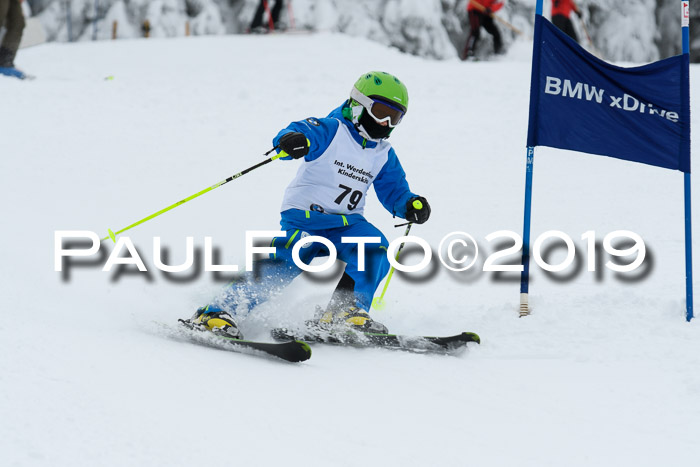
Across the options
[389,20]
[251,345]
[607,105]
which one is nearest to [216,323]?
[251,345]

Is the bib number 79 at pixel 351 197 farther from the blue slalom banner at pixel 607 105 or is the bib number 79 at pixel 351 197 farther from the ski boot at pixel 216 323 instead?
the blue slalom banner at pixel 607 105

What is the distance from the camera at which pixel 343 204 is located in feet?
14.3

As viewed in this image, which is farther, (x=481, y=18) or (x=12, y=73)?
(x=481, y=18)

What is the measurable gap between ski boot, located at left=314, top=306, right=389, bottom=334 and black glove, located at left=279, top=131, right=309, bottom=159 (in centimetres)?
93

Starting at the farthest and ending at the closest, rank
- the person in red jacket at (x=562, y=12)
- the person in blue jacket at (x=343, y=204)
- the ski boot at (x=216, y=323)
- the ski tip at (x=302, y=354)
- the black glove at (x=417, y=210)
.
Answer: the person in red jacket at (x=562, y=12)
the black glove at (x=417, y=210)
the person in blue jacket at (x=343, y=204)
the ski boot at (x=216, y=323)
the ski tip at (x=302, y=354)

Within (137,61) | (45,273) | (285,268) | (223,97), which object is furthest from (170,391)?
(137,61)

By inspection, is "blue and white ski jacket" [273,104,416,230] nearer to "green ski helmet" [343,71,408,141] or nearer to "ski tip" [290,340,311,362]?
"green ski helmet" [343,71,408,141]

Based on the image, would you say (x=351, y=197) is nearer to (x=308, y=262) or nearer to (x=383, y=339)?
(x=308, y=262)

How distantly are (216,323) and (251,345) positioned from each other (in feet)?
1.07

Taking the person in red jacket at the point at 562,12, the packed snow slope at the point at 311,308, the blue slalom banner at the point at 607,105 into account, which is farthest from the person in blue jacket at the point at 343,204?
the person in red jacket at the point at 562,12

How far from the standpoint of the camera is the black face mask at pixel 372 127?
4223 millimetres

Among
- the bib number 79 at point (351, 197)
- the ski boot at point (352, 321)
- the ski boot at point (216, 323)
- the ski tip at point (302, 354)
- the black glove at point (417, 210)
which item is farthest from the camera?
the black glove at point (417, 210)

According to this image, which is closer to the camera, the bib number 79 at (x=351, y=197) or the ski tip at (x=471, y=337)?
the ski tip at (x=471, y=337)

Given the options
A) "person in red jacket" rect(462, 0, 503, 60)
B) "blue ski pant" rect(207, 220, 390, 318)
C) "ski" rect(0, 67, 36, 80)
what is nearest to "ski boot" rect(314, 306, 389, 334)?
"blue ski pant" rect(207, 220, 390, 318)
